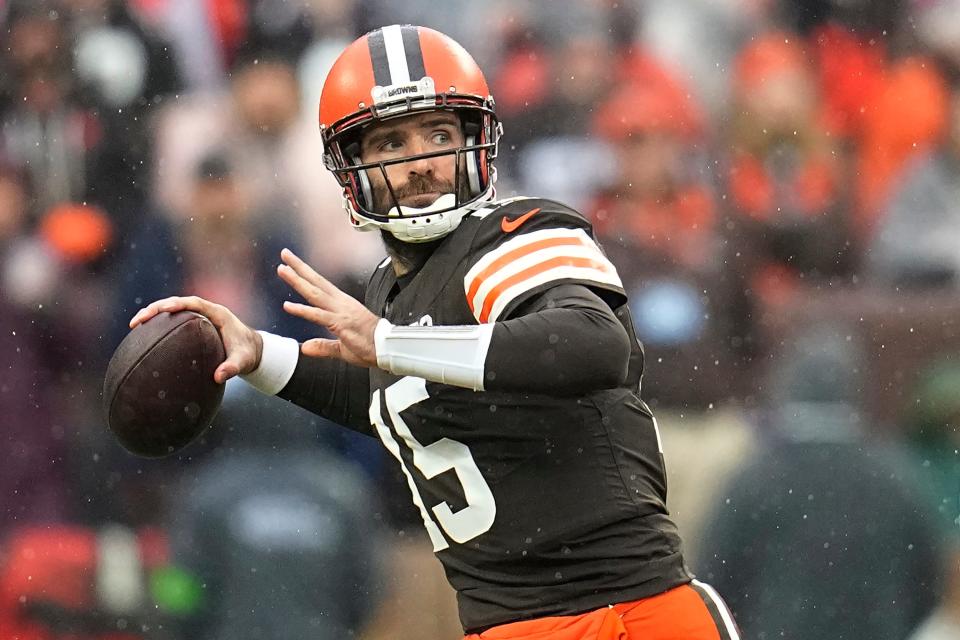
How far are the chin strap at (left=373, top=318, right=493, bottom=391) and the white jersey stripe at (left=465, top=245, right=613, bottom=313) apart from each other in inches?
5.4

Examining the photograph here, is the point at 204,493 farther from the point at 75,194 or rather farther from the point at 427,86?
the point at 427,86

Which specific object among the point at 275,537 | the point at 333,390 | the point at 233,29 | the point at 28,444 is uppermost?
the point at 233,29

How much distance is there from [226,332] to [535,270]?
86 centimetres

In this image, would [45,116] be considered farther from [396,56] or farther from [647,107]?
[396,56]

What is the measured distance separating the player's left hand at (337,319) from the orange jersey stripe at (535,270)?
0.65 ft

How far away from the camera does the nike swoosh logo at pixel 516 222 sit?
253 cm

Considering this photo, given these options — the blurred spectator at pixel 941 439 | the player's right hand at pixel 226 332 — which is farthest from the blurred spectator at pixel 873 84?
the player's right hand at pixel 226 332

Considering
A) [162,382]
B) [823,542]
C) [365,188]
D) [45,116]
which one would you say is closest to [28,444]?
[45,116]

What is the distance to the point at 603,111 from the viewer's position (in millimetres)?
4859

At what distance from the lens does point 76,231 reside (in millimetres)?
4625

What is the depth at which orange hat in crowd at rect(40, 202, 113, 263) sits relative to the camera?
4590 millimetres

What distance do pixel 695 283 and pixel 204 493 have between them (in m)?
1.68

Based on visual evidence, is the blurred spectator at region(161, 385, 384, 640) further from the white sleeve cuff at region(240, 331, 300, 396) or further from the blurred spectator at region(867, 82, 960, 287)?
the blurred spectator at region(867, 82, 960, 287)

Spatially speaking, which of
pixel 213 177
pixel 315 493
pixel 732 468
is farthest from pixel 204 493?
pixel 732 468
